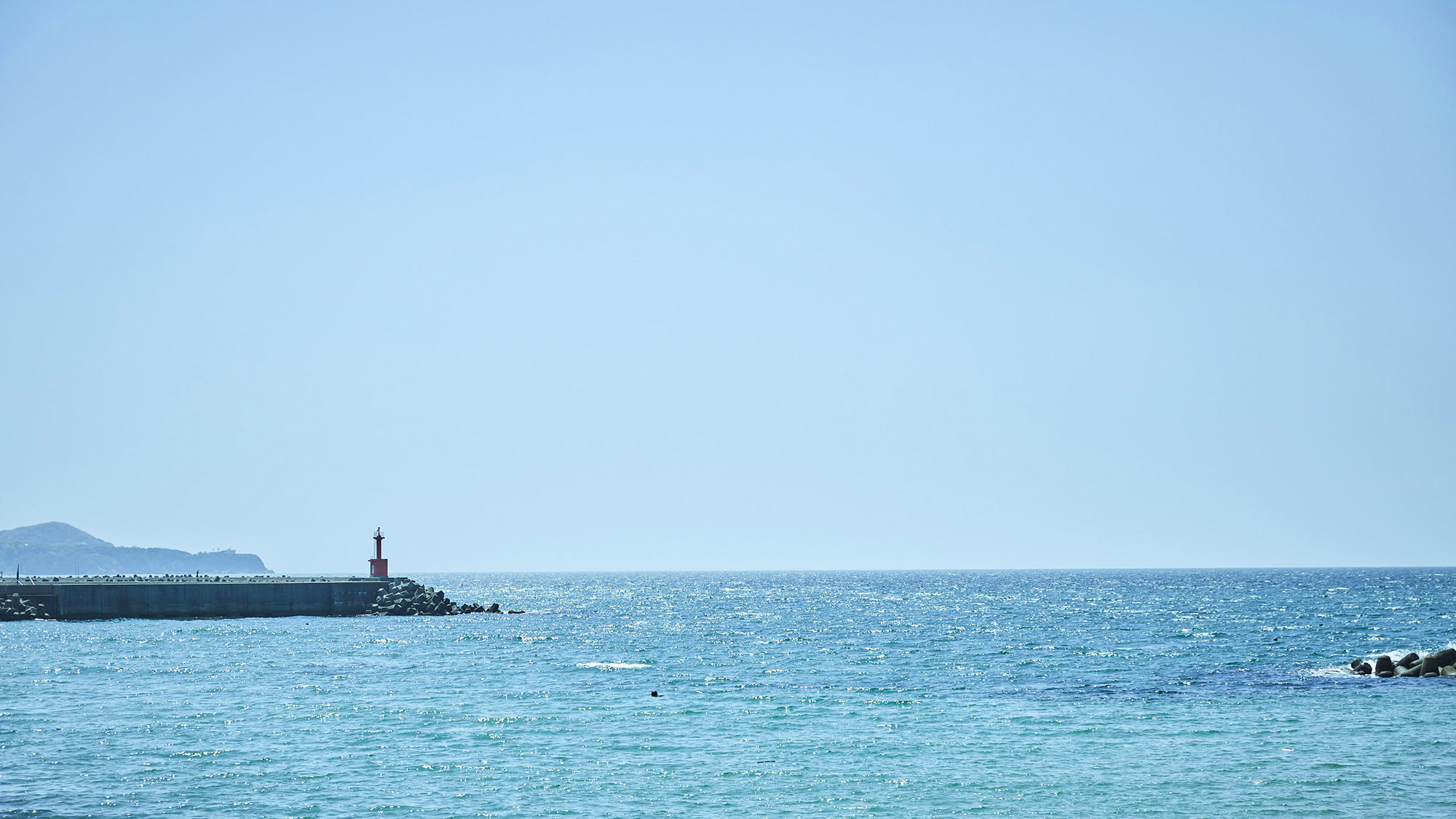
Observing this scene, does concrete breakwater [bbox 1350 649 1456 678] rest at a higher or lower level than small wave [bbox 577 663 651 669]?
lower

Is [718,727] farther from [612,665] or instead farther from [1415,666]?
[1415,666]

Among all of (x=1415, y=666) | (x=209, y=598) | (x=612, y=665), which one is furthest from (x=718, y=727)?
(x=209, y=598)

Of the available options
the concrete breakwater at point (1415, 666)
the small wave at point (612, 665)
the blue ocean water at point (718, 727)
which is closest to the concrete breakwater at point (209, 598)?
the blue ocean water at point (718, 727)

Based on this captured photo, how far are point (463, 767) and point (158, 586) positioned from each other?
76025mm

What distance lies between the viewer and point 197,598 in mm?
100625

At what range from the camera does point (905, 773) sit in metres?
34.2

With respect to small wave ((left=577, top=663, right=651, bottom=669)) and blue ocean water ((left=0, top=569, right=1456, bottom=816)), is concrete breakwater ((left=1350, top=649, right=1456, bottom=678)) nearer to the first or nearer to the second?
blue ocean water ((left=0, top=569, right=1456, bottom=816))

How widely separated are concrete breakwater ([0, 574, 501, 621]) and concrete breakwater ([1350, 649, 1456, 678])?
81.5m

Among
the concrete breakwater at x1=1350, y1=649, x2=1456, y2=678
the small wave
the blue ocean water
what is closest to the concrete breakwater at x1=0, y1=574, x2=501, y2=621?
the blue ocean water

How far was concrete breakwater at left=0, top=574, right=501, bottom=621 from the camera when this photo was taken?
316ft

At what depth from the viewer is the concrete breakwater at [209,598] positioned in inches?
3789

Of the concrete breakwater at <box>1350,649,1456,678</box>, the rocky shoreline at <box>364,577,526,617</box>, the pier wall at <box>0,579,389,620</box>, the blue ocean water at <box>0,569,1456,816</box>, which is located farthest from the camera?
the rocky shoreline at <box>364,577,526,617</box>

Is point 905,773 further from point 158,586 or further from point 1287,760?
point 158,586

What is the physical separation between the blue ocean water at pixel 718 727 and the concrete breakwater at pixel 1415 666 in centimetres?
212
